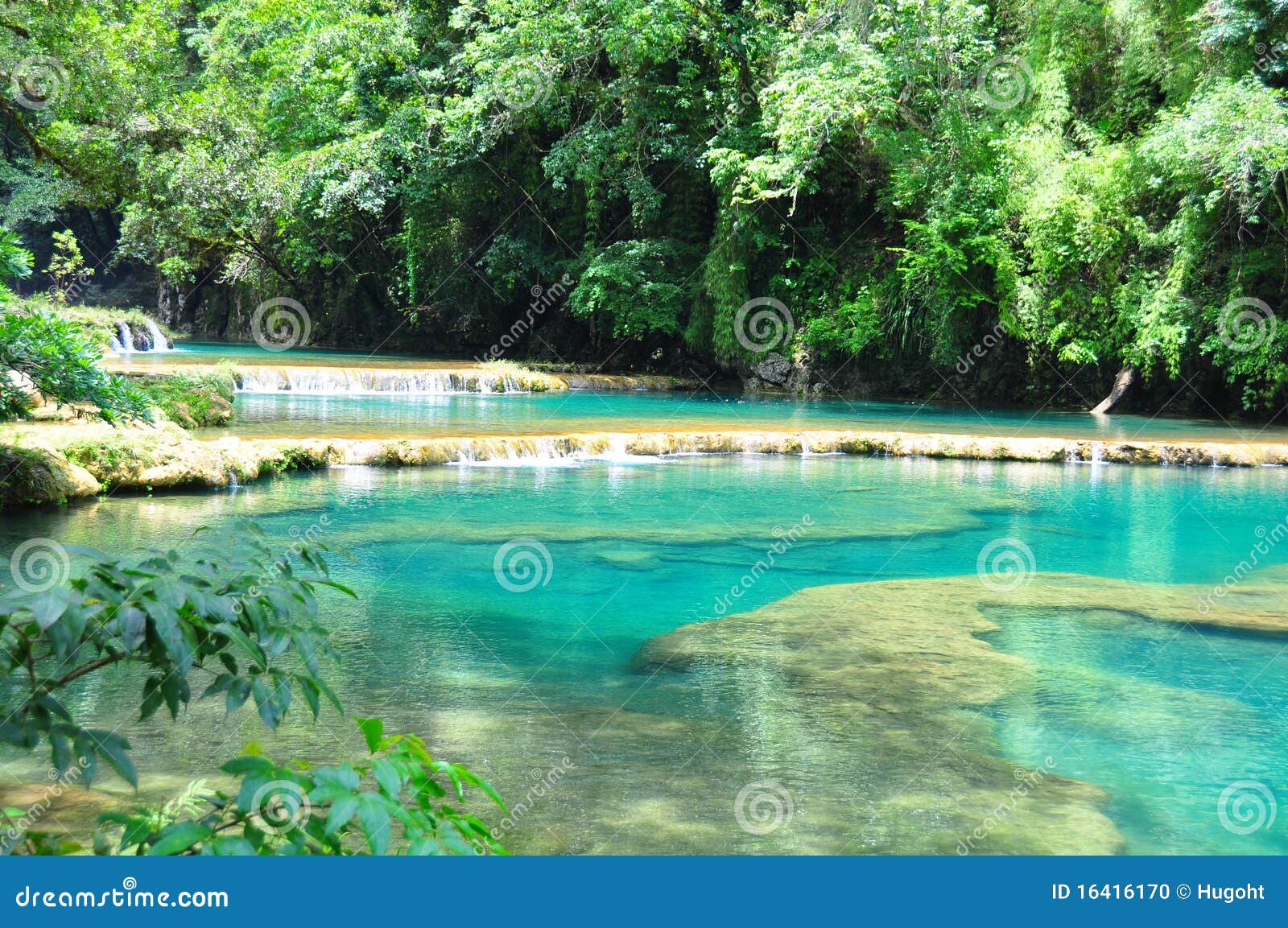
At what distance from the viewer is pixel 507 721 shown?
4.40 m

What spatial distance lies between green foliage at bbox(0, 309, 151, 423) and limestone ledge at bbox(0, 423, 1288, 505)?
401cm

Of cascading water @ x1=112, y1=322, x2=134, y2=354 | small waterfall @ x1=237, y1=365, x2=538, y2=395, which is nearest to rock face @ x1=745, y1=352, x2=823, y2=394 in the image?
small waterfall @ x1=237, y1=365, x2=538, y2=395

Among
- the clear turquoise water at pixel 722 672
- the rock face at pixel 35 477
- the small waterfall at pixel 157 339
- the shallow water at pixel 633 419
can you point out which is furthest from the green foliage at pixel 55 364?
the small waterfall at pixel 157 339

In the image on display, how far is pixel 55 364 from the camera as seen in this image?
489 cm

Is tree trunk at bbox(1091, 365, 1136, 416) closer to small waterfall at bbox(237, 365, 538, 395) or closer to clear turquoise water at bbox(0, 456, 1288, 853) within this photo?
clear turquoise water at bbox(0, 456, 1288, 853)

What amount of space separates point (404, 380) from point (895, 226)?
10.5 m

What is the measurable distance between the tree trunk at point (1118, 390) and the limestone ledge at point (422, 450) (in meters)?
4.91

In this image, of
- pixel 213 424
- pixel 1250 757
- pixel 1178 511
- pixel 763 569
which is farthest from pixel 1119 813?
pixel 213 424

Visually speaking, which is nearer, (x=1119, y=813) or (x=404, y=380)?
(x=1119, y=813)

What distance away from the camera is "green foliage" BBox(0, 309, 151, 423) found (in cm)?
471

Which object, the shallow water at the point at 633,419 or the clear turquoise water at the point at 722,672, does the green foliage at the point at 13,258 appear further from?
the shallow water at the point at 633,419

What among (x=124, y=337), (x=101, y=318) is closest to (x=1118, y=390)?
(x=101, y=318)

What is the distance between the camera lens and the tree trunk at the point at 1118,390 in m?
19.0

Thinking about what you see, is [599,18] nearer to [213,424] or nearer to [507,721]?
[213,424]
